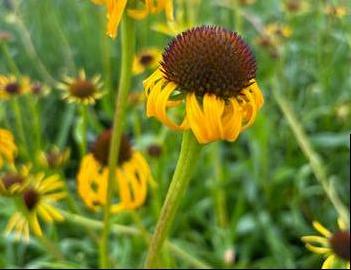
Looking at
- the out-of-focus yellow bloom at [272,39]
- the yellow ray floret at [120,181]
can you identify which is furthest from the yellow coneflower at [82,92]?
the out-of-focus yellow bloom at [272,39]

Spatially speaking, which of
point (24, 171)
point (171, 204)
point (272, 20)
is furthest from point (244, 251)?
point (272, 20)

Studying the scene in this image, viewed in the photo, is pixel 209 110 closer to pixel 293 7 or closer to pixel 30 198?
pixel 30 198

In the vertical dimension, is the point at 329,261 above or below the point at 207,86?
below

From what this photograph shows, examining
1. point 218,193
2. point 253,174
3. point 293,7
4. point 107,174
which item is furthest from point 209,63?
point 293,7

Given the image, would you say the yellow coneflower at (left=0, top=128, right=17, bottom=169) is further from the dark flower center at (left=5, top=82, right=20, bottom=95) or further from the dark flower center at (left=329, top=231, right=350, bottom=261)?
the dark flower center at (left=329, top=231, right=350, bottom=261)

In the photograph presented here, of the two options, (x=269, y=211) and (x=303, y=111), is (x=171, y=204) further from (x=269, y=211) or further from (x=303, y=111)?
(x=303, y=111)

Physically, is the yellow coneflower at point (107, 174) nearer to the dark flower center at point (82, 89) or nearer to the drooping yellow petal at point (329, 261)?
the dark flower center at point (82, 89)
